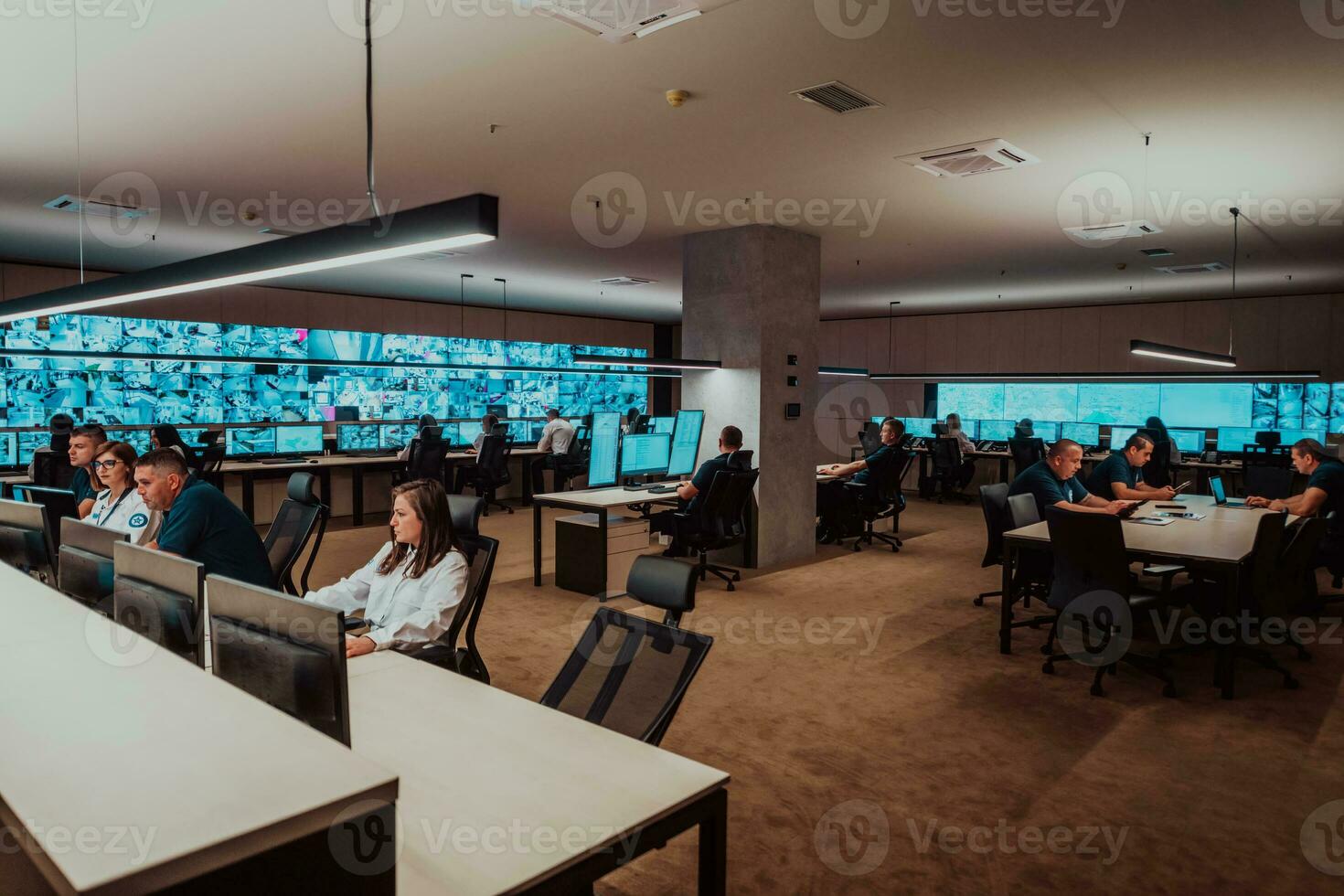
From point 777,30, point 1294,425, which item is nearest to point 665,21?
point 777,30

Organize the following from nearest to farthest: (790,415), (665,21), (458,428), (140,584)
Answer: (140,584) < (665,21) < (790,415) < (458,428)

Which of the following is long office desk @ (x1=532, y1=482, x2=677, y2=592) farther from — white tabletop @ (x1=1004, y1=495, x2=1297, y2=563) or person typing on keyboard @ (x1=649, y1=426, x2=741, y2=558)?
white tabletop @ (x1=1004, y1=495, x2=1297, y2=563)

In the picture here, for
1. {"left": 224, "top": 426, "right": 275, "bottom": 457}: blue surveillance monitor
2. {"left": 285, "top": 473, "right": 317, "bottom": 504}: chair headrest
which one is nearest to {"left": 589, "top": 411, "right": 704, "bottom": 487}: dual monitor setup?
{"left": 285, "top": 473, "right": 317, "bottom": 504}: chair headrest

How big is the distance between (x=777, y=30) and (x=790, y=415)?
4.46 meters

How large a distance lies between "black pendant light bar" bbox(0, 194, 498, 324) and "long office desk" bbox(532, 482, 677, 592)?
11.4 ft

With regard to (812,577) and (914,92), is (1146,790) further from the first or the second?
(812,577)

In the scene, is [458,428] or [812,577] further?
[458,428]

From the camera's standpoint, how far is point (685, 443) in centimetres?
739

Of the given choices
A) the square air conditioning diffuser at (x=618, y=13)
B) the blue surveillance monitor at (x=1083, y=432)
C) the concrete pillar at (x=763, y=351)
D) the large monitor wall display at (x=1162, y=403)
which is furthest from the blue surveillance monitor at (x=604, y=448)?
the large monitor wall display at (x=1162, y=403)

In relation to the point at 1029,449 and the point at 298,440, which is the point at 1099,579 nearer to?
the point at 1029,449

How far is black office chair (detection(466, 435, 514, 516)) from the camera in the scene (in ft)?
33.2

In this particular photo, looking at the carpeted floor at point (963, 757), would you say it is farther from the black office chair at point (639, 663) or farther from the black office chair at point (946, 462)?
the black office chair at point (946, 462)

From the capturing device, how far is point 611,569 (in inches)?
245

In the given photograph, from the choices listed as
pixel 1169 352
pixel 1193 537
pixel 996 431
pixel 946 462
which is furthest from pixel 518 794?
pixel 996 431
